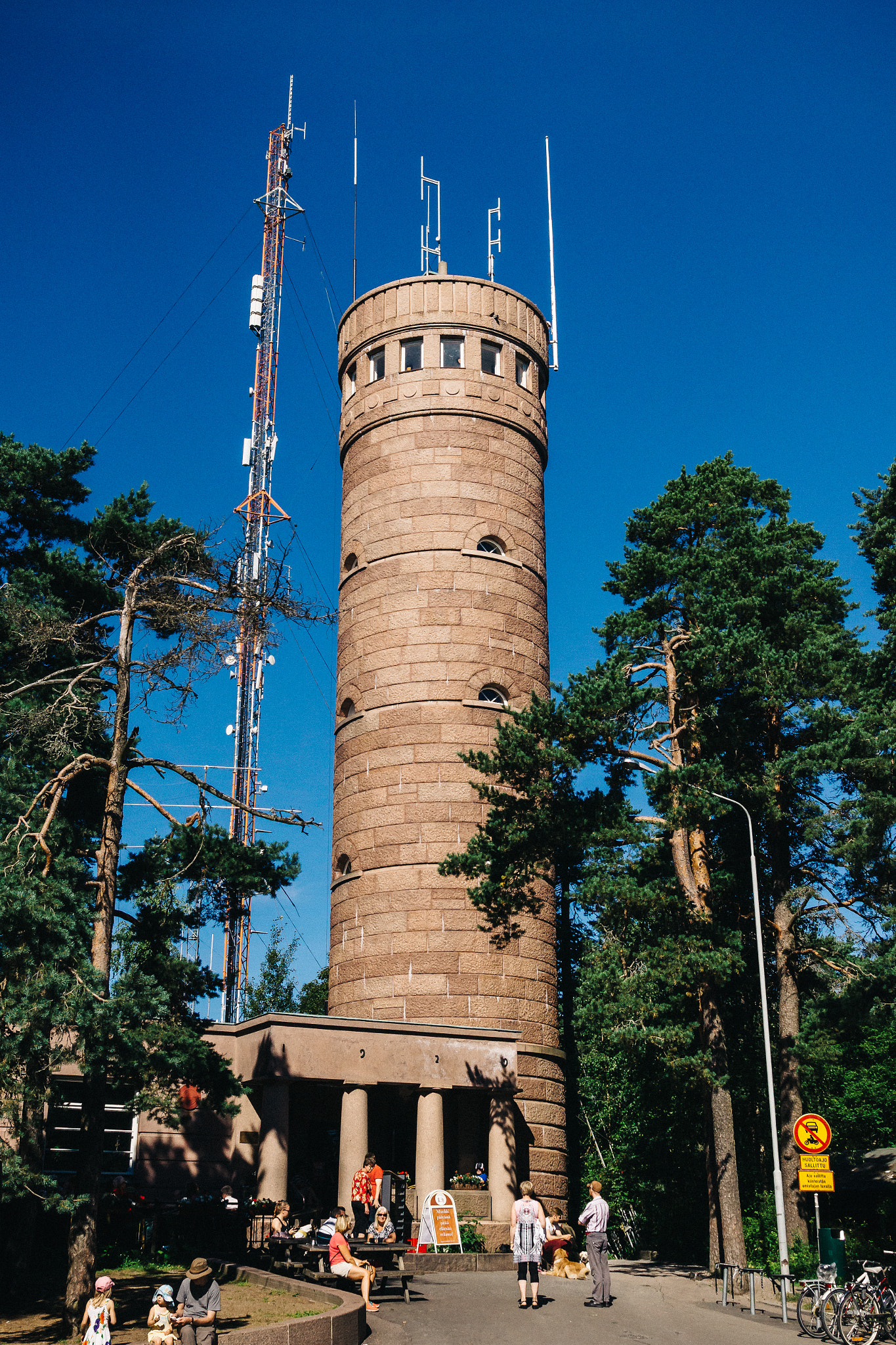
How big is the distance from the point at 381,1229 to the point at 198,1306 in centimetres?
665

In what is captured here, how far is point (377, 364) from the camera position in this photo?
113 feet

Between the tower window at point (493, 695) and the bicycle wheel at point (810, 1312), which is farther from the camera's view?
the tower window at point (493, 695)

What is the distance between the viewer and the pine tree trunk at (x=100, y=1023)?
14391 mm

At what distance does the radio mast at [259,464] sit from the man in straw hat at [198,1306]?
1368 inches

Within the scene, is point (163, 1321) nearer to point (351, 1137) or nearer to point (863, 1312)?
point (863, 1312)

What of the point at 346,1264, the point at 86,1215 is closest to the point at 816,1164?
the point at 346,1264

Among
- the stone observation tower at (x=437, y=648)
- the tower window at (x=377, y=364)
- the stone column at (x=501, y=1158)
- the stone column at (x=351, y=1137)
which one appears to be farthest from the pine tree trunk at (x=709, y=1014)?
the tower window at (x=377, y=364)

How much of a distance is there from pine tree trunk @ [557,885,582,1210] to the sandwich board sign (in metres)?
13.2

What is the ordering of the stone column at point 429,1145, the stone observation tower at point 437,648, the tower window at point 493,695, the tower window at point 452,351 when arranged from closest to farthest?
the stone column at point 429,1145 < the stone observation tower at point 437,648 < the tower window at point 493,695 < the tower window at point 452,351

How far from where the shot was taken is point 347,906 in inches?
1195

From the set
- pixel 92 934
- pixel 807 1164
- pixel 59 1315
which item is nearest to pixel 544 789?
pixel 807 1164

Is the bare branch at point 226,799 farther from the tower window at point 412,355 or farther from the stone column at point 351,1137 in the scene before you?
the tower window at point 412,355

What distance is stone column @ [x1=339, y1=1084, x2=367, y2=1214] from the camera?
23.1 metres

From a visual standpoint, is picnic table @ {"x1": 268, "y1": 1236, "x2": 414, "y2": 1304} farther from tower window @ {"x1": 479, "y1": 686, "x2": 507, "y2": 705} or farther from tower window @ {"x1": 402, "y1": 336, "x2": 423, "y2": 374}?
tower window @ {"x1": 402, "y1": 336, "x2": 423, "y2": 374}
